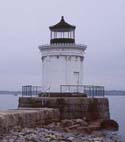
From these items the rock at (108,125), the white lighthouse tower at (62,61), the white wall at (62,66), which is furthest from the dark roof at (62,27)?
the rock at (108,125)

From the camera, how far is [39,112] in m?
14.3

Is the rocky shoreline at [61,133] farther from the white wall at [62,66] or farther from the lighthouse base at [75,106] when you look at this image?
the white wall at [62,66]

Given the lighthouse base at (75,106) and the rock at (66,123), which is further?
the lighthouse base at (75,106)

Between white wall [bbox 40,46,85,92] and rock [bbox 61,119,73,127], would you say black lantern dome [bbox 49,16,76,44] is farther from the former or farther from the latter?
rock [bbox 61,119,73,127]

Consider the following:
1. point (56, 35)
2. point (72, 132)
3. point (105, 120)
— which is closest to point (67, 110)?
point (105, 120)

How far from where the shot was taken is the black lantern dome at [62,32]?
18439 millimetres

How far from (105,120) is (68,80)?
2.58 metres

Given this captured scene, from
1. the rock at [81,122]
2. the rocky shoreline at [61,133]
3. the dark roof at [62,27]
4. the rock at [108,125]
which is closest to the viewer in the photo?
the rocky shoreline at [61,133]

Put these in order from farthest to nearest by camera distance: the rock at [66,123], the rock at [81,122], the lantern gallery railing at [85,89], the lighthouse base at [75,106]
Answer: the lantern gallery railing at [85,89]
the lighthouse base at [75,106]
the rock at [81,122]
the rock at [66,123]

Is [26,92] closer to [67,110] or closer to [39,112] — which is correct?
[67,110]

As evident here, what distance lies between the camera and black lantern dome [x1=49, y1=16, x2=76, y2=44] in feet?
60.5

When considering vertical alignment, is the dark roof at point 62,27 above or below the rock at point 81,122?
above

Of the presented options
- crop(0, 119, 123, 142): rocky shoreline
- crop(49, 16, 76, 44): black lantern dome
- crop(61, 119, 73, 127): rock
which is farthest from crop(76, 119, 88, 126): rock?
crop(49, 16, 76, 44): black lantern dome

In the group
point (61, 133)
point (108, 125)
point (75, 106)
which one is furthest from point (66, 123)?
point (61, 133)
